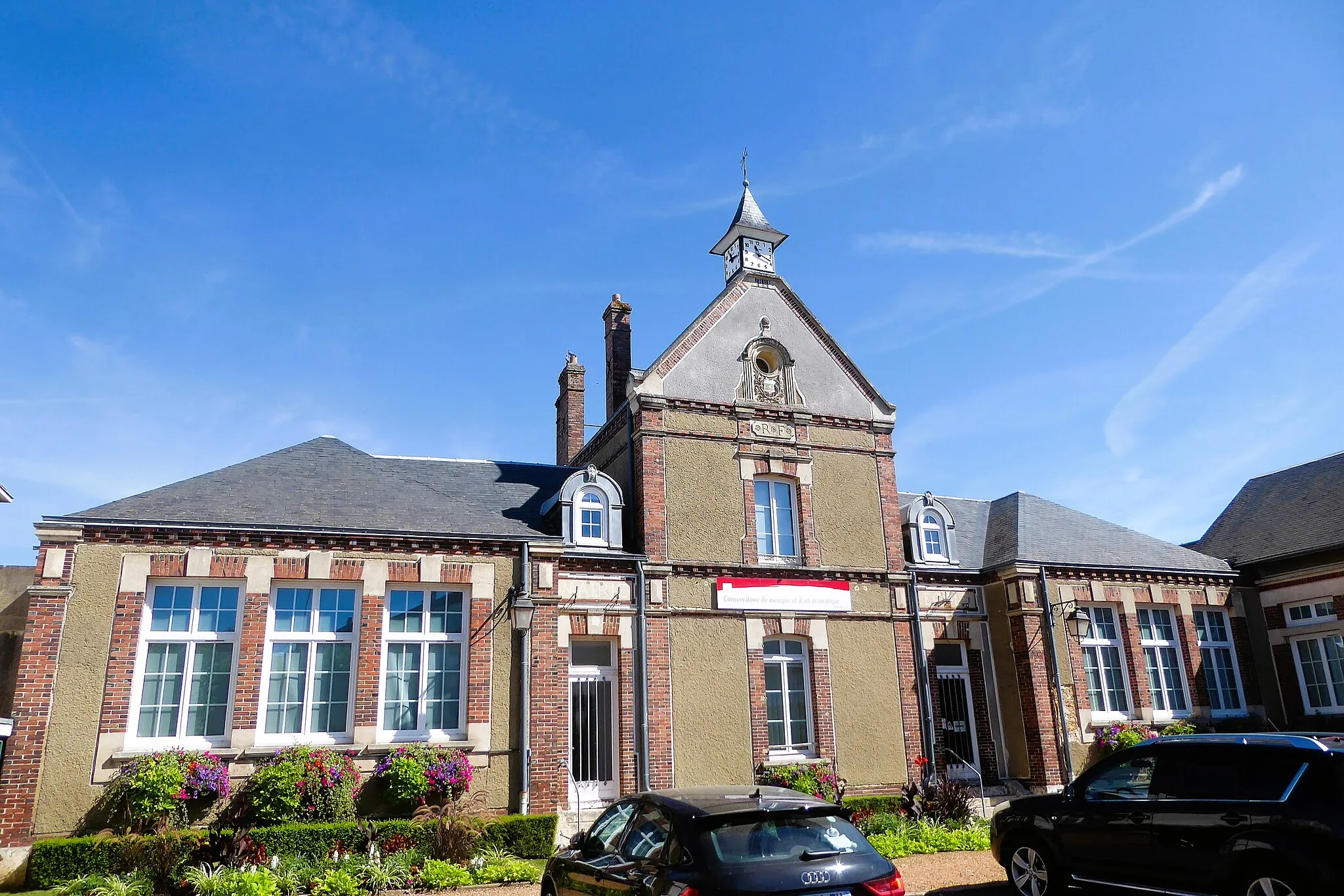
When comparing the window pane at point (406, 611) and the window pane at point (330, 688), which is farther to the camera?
the window pane at point (406, 611)

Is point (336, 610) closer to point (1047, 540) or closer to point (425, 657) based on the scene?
point (425, 657)

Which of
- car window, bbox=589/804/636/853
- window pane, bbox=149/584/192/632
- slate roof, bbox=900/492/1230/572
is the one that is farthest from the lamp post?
slate roof, bbox=900/492/1230/572

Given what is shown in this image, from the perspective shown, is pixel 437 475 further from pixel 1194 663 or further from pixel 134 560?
pixel 1194 663

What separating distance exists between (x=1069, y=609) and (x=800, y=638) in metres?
6.02

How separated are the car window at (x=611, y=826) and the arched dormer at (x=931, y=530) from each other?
497 inches

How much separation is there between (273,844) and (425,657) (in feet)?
11.3

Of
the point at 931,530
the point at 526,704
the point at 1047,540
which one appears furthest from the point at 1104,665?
the point at 526,704

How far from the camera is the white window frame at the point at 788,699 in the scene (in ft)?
53.3

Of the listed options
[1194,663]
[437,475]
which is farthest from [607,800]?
[1194,663]

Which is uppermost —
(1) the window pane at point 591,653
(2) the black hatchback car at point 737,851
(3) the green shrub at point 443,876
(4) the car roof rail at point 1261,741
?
(1) the window pane at point 591,653

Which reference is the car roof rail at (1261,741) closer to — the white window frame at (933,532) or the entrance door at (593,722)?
the entrance door at (593,722)

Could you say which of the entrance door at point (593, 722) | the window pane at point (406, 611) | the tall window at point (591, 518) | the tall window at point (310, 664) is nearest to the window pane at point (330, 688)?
the tall window at point (310, 664)

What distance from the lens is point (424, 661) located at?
14.2 m

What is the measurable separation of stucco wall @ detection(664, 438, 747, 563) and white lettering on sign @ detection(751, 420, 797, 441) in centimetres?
71
